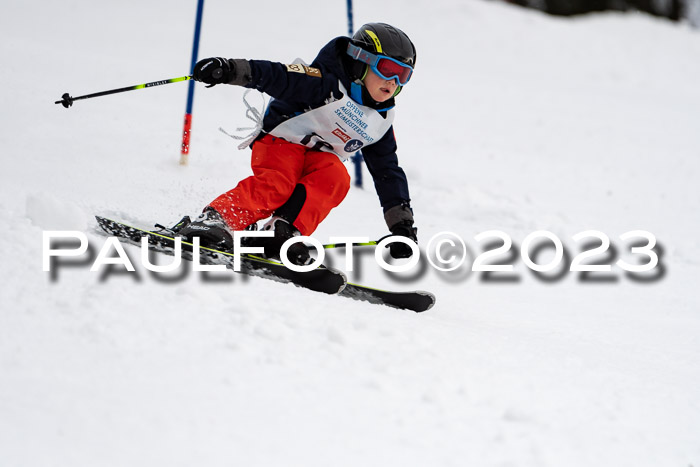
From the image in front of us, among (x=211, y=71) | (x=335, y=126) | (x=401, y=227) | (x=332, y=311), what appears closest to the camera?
(x=332, y=311)

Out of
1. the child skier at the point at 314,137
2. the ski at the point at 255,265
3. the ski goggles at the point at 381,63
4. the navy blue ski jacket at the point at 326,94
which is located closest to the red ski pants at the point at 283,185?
the child skier at the point at 314,137

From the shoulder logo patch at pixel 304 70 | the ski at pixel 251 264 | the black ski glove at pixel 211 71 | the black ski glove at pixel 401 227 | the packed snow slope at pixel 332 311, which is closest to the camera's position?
the packed snow slope at pixel 332 311

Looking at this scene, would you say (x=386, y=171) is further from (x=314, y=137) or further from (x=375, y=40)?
(x=375, y=40)

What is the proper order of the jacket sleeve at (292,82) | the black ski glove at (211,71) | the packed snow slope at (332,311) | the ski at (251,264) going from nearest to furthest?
the packed snow slope at (332,311) → the black ski glove at (211,71) → the ski at (251,264) → the jacket sleeve at (292,82)

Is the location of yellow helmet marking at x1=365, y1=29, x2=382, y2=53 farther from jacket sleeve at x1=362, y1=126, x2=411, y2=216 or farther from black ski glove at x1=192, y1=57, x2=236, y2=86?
black ski glove at x1=192, y1=57, x2=236, y2=86

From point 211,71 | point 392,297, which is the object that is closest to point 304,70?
point 211,71

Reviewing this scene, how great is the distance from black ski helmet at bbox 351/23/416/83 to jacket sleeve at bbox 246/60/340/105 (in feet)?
0.50

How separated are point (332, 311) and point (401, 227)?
1095 mm

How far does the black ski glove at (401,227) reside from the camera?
11.8ft

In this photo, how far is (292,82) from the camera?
3.31 metres

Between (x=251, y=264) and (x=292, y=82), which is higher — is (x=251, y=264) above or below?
below

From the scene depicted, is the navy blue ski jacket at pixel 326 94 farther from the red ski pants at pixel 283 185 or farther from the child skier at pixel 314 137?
the red ski pants at pixel 283 185

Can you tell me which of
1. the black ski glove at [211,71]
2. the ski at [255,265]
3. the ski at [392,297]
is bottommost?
the ski at [392,297]

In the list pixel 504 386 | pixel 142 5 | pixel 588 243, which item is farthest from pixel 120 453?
pixel 142 5
